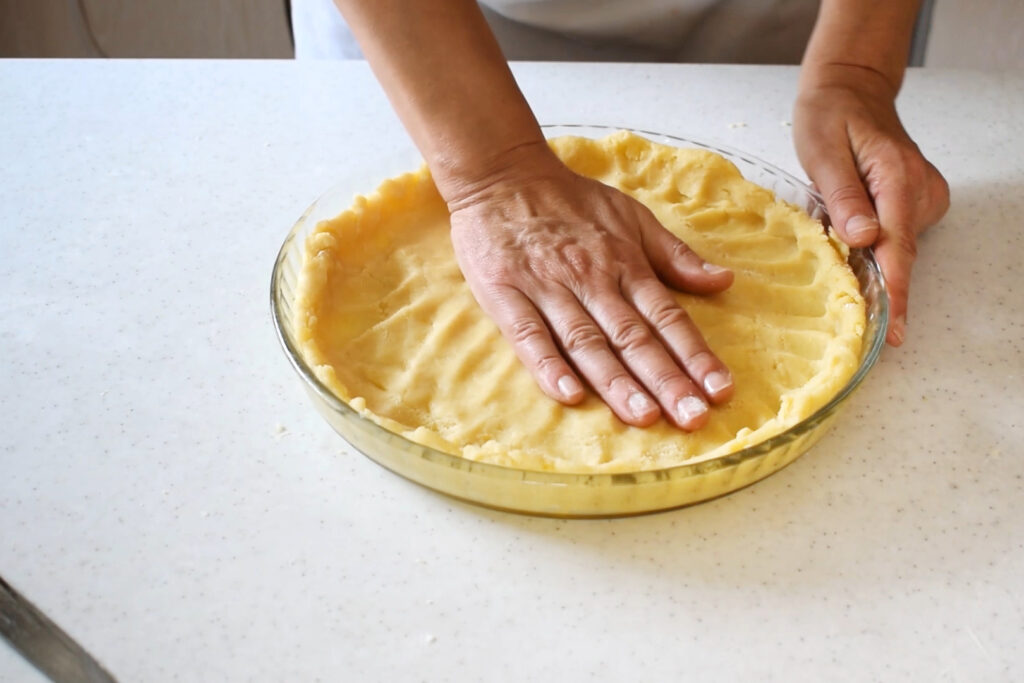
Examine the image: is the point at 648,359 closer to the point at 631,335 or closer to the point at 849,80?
the point at 631,335

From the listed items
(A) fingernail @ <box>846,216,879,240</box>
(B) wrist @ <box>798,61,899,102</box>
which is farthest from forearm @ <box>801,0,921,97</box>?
(A) fingernail @ <box>846,216,879,240</box>

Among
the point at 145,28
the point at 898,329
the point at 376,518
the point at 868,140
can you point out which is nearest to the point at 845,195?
the point at 868,140

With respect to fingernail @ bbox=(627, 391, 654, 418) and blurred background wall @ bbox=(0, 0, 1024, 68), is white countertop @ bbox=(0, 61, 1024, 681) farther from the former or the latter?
blurred background wall @ bbox=(0, 0, 1024, 68)

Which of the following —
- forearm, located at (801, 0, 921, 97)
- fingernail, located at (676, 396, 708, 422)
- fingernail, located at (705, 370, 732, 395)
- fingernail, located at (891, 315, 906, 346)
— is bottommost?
fingernail, located at (891, 315, 906, 346)

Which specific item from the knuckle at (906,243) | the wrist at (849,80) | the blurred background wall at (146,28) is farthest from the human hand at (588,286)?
the blurred background wall at (146,28)

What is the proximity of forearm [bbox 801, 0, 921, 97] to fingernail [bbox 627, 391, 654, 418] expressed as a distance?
66 cm

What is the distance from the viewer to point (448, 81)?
1157 mm

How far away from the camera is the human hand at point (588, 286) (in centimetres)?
99

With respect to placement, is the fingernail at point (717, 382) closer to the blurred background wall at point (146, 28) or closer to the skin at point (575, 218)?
the skin at point (575, 218)

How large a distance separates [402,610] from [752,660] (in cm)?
30

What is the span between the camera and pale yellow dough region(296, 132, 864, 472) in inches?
37.8

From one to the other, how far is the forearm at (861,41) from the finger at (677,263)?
42 centimetres

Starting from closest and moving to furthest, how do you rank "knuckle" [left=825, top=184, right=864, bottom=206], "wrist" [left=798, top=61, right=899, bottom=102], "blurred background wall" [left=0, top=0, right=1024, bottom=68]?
1. "knuckle" [left=825, top=184, right=864, bottom=206]
2. "wrist" [left=798, top=61, right=899, bottom=102]
3. "blurred background wall" [left=0, top=0, right=1024, bottom=68]

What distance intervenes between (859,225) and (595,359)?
412 mm
